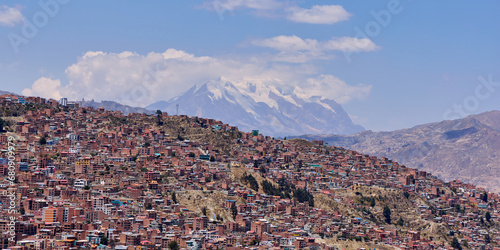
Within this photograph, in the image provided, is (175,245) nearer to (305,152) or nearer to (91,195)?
(91,195)

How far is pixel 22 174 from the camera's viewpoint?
97688mm

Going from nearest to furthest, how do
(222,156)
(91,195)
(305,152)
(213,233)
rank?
(213,233), (91,195), (222,156), (305,152)

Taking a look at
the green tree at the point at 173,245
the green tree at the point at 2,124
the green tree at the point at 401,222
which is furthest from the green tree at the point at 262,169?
the green tree at the point at 173,245

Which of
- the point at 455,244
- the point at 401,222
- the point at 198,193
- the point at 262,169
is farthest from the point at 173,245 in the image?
the point at 401,222

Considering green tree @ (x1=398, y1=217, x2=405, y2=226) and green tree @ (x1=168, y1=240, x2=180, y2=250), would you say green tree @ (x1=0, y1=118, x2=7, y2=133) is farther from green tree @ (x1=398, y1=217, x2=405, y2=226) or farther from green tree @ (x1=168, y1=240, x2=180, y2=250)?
green tree @ (x1=398, y1=217, x2=405, y2=226)

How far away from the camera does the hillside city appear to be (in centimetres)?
8388

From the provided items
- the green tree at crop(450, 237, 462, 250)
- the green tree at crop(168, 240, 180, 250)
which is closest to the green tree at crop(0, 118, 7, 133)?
the green tree at crop(168, 240, 180, 250)

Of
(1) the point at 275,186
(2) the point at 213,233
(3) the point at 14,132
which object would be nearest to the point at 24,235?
(2) the point at 213,233

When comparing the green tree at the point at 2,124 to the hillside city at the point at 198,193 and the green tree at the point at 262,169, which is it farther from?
the green tree at the point at 262,169

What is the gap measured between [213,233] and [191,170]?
2920 centimetres

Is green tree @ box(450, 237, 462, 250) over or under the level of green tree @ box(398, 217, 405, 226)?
under

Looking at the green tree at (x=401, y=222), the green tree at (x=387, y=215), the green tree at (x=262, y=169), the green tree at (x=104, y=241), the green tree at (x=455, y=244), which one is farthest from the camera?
the green tree at (x=262, y=169)

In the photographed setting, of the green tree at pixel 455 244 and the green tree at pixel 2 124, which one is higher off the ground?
the green tree at pixel 2 124

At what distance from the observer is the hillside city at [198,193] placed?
275 feet
